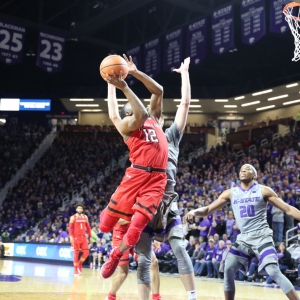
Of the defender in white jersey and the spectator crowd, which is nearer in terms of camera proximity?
the defender in white jersey

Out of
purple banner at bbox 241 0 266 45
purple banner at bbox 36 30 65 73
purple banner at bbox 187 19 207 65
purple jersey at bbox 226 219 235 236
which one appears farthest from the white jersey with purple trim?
purple banner at bbox 36 30 65 73

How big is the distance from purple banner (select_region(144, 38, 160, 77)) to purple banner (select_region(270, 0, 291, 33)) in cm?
738

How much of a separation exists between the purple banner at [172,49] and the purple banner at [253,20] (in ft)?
14.6

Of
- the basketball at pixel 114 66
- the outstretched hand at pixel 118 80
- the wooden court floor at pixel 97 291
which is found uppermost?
the basketball at pixel 114 66

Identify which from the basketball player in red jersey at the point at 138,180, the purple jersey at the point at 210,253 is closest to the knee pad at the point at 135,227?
the basketball player in red jersey at the point at 138,180

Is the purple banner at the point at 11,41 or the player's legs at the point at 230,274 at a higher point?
the purple banner at the point at 11,41

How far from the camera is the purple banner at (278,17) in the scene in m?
19.0

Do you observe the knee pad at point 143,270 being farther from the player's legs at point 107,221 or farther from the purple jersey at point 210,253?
the purple jersey at point 210,253

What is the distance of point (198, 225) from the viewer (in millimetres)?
17438

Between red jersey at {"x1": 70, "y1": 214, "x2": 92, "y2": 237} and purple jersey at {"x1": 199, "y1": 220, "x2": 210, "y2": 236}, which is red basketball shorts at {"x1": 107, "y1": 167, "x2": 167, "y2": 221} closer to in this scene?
red jersey at {"x1": 70, "y1": 214, "x2": 92, "y2": 237}

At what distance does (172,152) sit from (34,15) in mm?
28866

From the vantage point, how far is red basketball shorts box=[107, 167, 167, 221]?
5.57 meters

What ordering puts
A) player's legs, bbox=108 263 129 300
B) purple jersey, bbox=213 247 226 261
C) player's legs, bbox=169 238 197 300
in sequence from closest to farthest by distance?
player's legs, bbox=169 238 197 300, player's legs, bbox=108 263 129 300, purple jersey, bbox=213 247 226 261

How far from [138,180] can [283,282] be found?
2.29 meters
